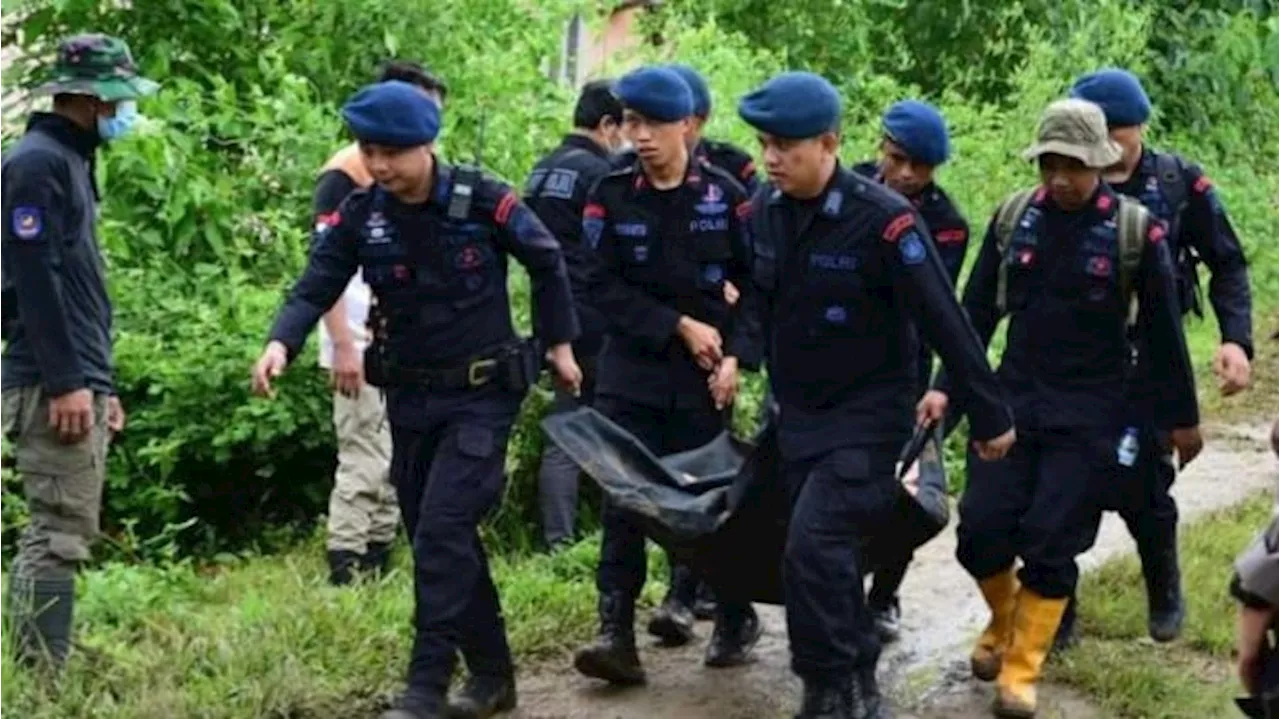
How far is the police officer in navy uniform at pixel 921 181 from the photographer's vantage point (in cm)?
646

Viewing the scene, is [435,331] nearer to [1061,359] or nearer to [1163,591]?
[1061,359]

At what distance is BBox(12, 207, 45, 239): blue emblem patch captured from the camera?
5457 millimetres

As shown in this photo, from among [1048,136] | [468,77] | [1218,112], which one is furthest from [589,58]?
[1048,136]

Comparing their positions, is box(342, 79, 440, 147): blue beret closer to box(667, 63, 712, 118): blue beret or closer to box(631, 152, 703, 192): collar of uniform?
box(631, 152, 703, 192): collar of uniform

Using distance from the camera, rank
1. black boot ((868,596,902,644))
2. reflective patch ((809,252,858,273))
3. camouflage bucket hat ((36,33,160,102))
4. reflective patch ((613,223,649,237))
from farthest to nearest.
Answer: black boot ((868,596,902,644))
reflective patch ((613,223,649,237))
camouflage bucket hat ((36,33,160,102))
reflective patch ((809,252,858,273))

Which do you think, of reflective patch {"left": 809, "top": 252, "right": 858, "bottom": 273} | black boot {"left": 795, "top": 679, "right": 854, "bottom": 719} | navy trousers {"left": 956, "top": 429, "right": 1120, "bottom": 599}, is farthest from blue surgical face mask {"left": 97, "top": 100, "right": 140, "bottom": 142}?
navy trousers {"left": 956, "top": 429, "right": 1120, "bottom": 599}

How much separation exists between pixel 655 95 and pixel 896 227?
0.97 meters

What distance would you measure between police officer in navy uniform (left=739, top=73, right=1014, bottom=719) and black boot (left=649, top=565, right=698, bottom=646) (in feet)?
3.64

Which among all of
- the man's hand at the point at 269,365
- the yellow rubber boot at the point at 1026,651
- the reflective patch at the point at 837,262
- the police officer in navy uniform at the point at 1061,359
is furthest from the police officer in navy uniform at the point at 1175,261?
the man's hand at the point at 269,365

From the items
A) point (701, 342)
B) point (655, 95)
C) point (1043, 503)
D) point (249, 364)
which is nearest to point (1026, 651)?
point (1043, 503)

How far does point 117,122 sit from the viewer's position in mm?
5781

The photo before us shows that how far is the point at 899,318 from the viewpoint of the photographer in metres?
5.65

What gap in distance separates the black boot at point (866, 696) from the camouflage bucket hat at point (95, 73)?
259 cm

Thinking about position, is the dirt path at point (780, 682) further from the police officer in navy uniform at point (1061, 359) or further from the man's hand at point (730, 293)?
the man's hand at point (730, 293)
